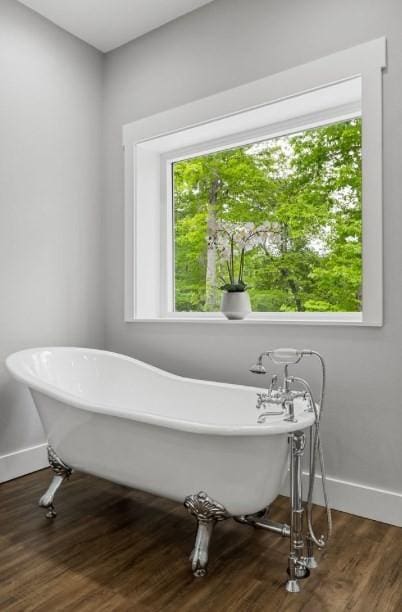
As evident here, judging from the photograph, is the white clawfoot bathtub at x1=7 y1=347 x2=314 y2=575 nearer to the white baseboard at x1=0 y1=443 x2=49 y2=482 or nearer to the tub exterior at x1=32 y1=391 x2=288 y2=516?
the tub exterior at x1=32 y1=391 x2=288 y2=516

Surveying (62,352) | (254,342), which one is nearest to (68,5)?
(62,352)

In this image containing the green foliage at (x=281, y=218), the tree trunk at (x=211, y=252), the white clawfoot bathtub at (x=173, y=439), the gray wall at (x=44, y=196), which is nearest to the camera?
the white clawfoot bathtub at (x=173, y=439)

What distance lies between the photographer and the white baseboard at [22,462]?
2549mm

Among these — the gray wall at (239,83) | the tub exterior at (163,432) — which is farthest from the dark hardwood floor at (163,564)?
the gray wall at (239,83)

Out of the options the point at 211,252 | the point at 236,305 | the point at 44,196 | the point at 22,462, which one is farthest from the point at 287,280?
the point at 22,462

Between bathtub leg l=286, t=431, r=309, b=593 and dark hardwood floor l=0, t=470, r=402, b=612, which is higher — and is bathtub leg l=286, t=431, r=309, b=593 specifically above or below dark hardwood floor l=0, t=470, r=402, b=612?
above

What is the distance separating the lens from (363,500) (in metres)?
2.10

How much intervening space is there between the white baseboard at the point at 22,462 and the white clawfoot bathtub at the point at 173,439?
503 millimetres

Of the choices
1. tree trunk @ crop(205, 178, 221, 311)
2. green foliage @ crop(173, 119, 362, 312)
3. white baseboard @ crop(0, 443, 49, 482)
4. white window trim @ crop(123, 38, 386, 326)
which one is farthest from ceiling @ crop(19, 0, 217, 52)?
white baseboard @ crop(0, 443, 49, 482)

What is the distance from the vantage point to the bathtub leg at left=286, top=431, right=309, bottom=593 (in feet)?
5.13

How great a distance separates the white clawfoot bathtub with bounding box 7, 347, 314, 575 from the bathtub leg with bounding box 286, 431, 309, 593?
5 cm

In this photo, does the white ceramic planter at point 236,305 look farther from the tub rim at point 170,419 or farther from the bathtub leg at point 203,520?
the bathtub leg at point 203,520

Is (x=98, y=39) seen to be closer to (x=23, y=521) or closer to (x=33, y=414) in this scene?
(x=33, y=414)

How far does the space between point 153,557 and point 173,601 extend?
0.90 ft
